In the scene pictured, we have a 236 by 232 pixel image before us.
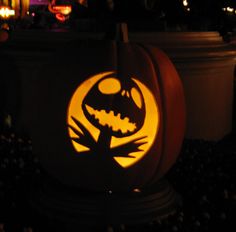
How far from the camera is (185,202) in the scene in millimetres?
2643

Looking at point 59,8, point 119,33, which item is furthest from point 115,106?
point 59,8

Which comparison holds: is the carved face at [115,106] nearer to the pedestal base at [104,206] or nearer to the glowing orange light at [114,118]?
the glowing orange light at [114,118]

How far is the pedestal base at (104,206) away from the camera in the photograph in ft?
7.83

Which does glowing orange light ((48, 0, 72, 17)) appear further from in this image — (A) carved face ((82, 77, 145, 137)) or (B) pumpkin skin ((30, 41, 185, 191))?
(A) carved face ((82, 77, 145, 137))

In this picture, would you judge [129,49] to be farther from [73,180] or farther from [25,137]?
[25,137]

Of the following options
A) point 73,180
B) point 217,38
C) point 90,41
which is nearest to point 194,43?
point 217,38

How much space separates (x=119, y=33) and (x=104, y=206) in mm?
872

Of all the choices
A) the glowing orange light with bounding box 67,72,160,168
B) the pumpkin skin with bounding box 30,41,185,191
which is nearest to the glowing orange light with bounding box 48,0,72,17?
the pumpkin skin with bounding box 30,41,185,191

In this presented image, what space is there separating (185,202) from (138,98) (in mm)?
625

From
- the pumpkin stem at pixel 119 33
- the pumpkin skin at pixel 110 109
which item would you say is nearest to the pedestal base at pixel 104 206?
the pumpkin skin at pixel 110 109

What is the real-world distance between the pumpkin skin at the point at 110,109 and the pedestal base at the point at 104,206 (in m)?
0.06

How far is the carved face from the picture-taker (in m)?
2.39

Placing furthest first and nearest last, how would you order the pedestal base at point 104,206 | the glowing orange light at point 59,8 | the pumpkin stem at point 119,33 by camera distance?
the glowing orange light at point 59,8 < the pumpkin stem at point 119,33 < the pedestal base at point 104,206

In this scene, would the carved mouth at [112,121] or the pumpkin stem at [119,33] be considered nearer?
the carved mouth at [112,121]
